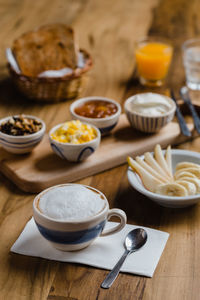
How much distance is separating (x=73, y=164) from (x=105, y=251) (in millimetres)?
551

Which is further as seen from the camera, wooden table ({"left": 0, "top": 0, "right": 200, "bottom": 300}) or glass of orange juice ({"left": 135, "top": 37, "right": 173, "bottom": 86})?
glass of orange juice ({"left": 135, "top": 37, "right": 173, "bottom": 86})

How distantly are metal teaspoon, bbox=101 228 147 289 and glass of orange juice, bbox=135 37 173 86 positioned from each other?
55.3 inches

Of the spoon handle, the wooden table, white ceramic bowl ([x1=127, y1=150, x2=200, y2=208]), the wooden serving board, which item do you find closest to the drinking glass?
the wooden table

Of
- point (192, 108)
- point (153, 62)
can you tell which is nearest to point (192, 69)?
point (153, 62)

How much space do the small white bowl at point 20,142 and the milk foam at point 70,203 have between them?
496 mm

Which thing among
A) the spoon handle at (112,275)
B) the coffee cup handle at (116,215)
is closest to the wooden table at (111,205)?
the spoon handle at (112,275)

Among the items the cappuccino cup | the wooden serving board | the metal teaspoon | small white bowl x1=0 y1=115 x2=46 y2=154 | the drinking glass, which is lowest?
the drinking glass

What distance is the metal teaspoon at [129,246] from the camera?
49.2 inches

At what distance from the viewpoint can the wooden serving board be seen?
5.69 feet

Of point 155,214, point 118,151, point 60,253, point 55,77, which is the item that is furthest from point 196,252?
point 55,77

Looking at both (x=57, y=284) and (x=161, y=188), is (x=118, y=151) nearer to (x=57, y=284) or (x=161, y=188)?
(x=161, y=188)

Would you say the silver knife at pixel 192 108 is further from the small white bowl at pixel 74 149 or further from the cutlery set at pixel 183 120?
the small white bowl at pixel 74 149

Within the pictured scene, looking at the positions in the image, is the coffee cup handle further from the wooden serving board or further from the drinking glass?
the drinking glass

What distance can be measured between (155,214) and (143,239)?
192 mm
